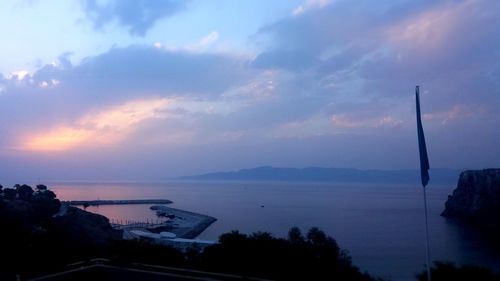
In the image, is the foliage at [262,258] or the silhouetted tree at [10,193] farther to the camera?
the silhouetted tree at [10,193]

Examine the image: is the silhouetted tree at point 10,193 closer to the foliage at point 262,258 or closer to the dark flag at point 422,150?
the foliage at point 262,258

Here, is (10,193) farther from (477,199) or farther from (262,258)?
(477,199)

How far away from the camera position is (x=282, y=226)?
178 feet

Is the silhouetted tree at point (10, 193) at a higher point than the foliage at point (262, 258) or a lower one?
higher

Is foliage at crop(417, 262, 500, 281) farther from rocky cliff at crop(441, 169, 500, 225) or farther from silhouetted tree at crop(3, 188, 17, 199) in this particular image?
rocky cliff at crop(441, 169, 500, 225)

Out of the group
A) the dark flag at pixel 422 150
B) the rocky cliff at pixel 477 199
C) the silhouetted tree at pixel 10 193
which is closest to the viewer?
the dark flag at pixel 422 150

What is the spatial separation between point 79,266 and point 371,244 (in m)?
36.6

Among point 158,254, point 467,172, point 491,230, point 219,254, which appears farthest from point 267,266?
point 467,172

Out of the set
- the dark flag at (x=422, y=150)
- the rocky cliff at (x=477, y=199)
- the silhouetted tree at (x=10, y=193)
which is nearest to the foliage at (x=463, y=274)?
the dark flag at (x=422, y=150)

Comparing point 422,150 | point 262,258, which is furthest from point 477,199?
point 422,150

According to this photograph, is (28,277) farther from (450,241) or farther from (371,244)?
(450,241)

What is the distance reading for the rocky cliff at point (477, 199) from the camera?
66363 millimetres

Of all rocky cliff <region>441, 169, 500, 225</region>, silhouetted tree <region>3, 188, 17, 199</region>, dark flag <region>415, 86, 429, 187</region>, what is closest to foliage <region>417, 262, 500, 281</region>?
dark flag <region>415, 86, 429, 187</region>

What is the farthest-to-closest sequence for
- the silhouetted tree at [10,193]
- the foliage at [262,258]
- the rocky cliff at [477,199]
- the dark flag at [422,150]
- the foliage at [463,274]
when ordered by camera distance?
the rocky cliff at [477,199] → the silhouetted tree at [10,193] → the foliage at [262,258] → the foliage at [463,274] → the dark flag at [422,150]
